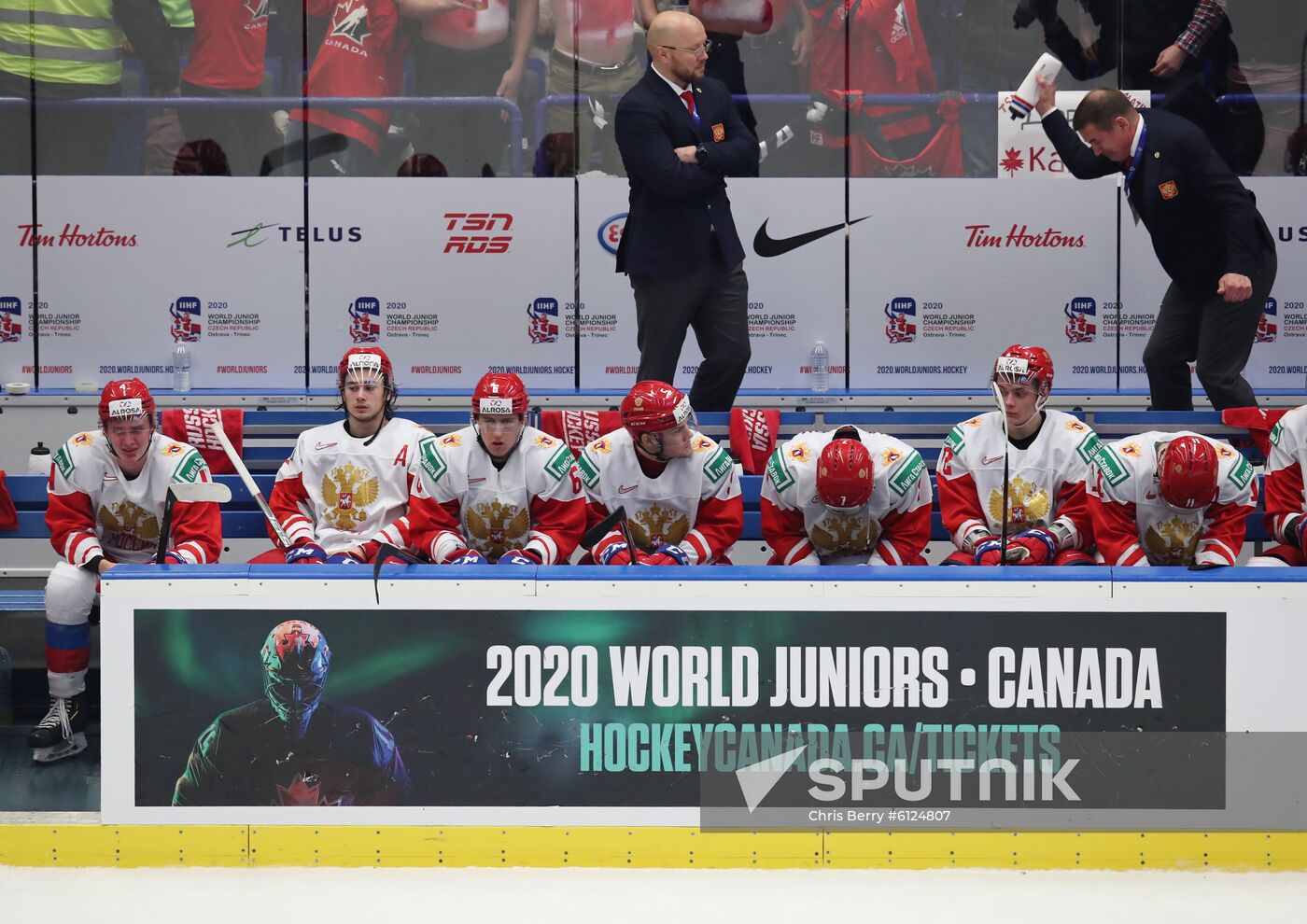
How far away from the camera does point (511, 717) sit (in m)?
3.94

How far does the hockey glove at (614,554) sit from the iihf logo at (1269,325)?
4141mm

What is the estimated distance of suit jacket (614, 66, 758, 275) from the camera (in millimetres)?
5941

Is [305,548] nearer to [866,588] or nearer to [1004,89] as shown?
[866,588]

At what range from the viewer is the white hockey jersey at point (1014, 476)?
5.16m

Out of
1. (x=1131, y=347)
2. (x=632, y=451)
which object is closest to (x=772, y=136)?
(x=1131, y=347)

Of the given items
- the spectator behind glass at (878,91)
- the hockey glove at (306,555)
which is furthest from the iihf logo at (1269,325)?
the hockey glove at (306,555)

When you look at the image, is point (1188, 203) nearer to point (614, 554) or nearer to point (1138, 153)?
point (1138, 153)

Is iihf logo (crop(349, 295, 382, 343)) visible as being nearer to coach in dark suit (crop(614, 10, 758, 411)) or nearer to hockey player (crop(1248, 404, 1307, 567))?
coach in dark suit (crop(614, 10, 758, 411))

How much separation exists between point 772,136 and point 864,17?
71 cm

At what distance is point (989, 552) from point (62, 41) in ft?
16.9

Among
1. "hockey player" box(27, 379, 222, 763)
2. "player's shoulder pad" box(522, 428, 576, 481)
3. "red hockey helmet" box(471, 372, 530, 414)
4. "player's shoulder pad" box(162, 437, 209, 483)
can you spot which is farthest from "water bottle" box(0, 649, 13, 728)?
"player's shoulder pad" box(522, 428, 576, 481)

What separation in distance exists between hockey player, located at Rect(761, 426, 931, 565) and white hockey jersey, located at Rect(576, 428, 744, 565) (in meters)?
0.13

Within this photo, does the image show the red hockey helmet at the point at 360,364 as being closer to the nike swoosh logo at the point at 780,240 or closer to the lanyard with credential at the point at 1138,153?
the nike swoosh logo at the point at 780,240

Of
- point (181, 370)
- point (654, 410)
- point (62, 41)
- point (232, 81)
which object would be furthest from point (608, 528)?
point (62, 41)
